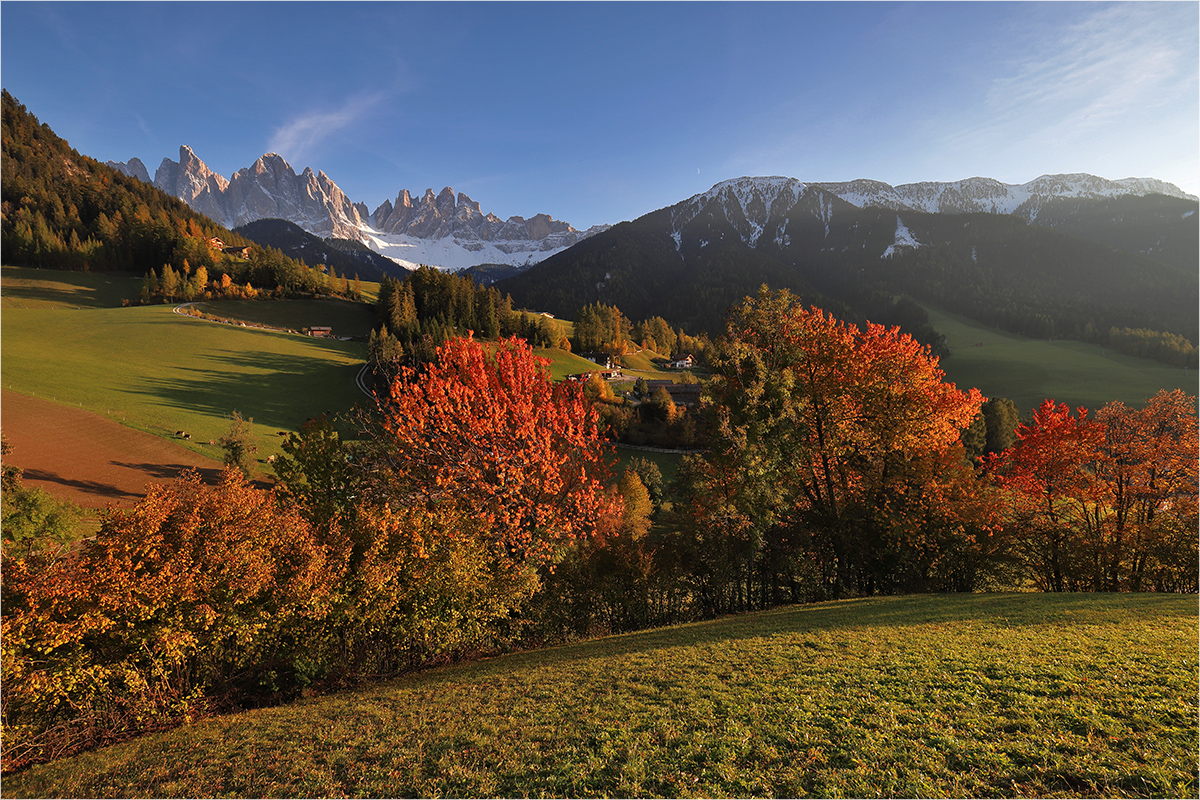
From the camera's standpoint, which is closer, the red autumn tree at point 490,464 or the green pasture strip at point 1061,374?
the red autumn tree at point 490,464

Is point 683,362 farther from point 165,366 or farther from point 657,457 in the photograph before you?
point 165,366

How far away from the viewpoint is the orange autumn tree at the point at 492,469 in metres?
21.0

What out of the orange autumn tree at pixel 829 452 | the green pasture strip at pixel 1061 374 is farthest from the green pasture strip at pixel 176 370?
the green pasture strip at pixel 1061 374

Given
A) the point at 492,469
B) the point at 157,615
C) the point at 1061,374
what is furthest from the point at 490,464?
the point at 1061,374

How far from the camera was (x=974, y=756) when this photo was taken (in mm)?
7527

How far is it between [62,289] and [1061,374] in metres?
285

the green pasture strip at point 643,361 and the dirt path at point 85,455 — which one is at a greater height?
the green pasture strip at point 643,361

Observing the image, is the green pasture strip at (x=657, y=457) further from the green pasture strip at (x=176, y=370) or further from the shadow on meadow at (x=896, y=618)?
the green pasture strip at (x=176, y=370)

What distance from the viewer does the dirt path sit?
133 feet

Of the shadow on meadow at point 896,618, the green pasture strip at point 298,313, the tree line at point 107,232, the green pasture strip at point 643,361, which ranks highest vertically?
the tree line at point 107,232

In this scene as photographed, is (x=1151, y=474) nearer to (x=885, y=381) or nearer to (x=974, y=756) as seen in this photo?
(x=885, y=381)

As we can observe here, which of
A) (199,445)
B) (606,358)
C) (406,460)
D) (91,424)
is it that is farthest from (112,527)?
(606,358)

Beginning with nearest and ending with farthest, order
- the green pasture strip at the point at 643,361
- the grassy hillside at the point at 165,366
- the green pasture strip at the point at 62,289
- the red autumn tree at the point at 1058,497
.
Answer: the red autumn tree at the point at 1058,497 → the grassy hillside at the point at 165,366 → the green pasture strip at the point at 62,289 → the green pasture strip at the point at 643,361

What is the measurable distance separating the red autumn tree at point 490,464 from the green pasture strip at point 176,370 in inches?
1689
